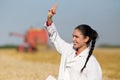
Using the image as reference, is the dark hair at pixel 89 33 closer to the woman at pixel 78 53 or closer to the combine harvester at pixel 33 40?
the woman at pixel 78 53

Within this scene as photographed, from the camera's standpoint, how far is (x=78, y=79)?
516 cm

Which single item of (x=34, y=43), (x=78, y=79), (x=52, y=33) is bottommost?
(x=34, y=43)

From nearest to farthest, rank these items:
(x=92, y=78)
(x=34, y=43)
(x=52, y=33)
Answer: (x=92, y=78) < (x=52, y=33) < (x=34, y=43)

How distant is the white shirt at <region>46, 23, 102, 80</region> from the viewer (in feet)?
16.8

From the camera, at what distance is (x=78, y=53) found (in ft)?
17.5

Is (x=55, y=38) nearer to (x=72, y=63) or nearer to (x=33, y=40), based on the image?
(x=72, y=63)

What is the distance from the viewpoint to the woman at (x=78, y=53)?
5.13m

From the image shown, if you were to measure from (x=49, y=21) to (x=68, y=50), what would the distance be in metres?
0.44

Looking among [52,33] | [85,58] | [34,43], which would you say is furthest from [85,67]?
[34,43]

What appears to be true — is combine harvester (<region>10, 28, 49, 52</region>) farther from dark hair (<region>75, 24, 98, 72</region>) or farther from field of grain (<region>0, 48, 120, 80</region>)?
dark hair (<region>75, 24, 98, 72</region>)

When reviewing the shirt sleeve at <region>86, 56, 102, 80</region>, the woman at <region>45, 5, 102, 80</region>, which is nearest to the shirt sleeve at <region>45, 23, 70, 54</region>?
the woman at <region>45, 5, 102, 80</region>

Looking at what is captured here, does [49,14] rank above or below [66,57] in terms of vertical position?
above

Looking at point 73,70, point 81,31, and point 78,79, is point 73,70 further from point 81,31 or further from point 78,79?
point 81,31

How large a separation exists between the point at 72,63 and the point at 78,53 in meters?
0.14
